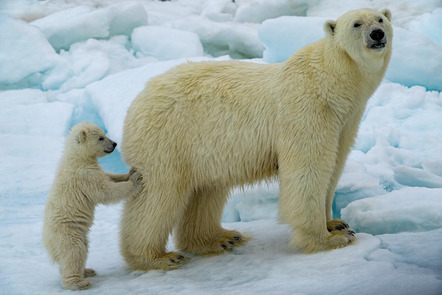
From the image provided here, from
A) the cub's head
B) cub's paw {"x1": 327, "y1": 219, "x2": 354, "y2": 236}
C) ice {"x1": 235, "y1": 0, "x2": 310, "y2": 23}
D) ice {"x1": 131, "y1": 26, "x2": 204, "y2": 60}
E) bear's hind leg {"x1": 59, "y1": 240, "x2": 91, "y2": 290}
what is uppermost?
ice {"x1": 235, "y1": 0, "x2": 310, "y2": 23}

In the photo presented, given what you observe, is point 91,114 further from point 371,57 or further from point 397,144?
point 371,57

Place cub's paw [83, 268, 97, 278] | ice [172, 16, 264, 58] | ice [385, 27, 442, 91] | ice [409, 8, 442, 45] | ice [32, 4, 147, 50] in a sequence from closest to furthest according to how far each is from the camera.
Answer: cub's paw [83, 268, 97, 278], ice [385, 27, 442, 91], ice [409, 8, 442, 45], ice [32, 4, 147, 50], ice [172, 16, 264, 58]

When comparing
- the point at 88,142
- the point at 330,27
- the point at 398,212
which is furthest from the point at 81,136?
the point at 398,212

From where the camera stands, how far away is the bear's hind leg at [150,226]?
3.62m

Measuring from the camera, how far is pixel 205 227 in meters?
3.99

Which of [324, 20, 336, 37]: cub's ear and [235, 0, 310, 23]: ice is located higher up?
[324, 20, 336, 37]: cub's ear

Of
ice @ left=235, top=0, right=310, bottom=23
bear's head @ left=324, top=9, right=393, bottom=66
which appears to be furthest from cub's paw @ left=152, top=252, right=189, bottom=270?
ice @ left=235, top=0, right=310, bottom=23

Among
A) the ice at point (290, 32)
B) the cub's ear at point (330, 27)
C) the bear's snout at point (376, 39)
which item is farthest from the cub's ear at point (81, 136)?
the ice at point (290, 32)

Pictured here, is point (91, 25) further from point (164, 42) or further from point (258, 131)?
point (258, 131)

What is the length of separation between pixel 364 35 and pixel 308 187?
3.06 ft

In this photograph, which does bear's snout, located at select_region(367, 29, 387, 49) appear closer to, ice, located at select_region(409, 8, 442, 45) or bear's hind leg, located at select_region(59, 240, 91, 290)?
bear's hind leg, located at select_region(59, 240, 91, 290)

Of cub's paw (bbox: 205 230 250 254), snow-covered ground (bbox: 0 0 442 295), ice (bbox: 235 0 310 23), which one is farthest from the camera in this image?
ice (bbox: 235 0 310 23)

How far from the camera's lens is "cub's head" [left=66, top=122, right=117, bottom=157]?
3.48 m

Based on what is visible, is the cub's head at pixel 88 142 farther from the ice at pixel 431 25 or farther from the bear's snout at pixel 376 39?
the ice at pixel 431 25
